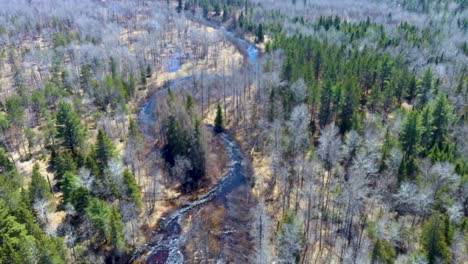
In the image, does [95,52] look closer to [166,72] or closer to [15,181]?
[166,72]

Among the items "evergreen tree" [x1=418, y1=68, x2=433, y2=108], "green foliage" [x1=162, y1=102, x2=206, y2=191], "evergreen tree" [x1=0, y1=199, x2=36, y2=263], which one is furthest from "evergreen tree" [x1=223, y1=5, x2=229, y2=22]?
"evergreen tree" [x1=0, y1=199, x2=36, y2=263]

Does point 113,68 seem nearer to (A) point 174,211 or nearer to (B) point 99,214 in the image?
(A) point 174,211

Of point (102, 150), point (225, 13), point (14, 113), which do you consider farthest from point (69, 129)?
point (225, 13)

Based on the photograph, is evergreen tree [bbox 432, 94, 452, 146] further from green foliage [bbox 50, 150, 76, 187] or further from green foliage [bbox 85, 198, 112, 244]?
green foliage [bbox 50, 150, 76, 187]

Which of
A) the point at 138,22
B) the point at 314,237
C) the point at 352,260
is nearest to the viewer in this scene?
the point at 352,260

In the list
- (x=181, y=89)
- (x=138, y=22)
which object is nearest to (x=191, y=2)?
(x=138, y=22)

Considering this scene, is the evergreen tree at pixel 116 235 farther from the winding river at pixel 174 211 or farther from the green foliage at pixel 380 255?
the green foliage at pixel 380 255
